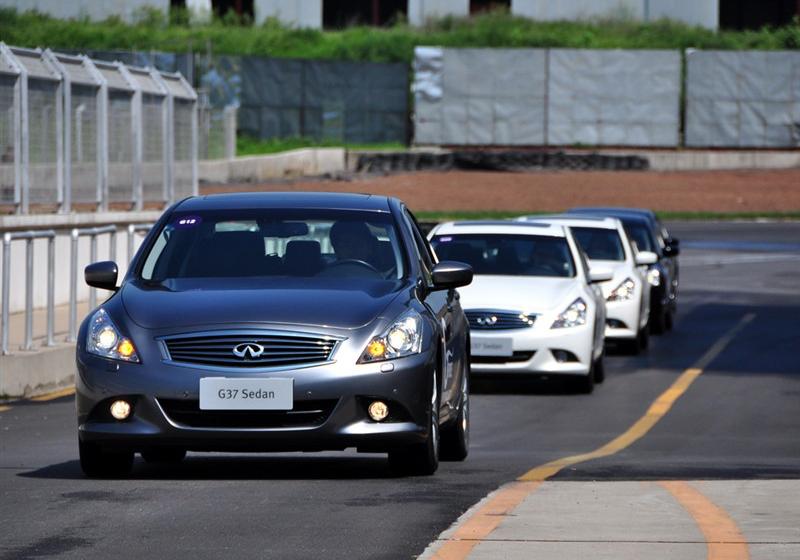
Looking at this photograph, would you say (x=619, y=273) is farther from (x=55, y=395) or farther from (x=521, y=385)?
(x=55, y=395)

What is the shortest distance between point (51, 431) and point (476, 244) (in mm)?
6413

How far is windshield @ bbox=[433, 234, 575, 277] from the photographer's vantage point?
19438mm

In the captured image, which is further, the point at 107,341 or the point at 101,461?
the point at 101,461

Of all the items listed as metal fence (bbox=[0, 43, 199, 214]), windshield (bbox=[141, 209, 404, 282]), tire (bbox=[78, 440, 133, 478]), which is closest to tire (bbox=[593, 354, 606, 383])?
metal fence (bbox=[0, 43, 199, 214])

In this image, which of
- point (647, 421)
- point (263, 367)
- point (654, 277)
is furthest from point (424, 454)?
point (654, 277)

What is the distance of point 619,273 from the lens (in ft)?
75.9

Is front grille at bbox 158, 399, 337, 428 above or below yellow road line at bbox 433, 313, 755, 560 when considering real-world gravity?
above

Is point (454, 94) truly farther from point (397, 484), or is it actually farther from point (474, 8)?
point (397, 484)

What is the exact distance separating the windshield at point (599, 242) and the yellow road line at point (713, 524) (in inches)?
523

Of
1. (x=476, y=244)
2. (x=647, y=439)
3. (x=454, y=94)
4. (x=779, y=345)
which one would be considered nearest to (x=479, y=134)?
(x=454, y=94)

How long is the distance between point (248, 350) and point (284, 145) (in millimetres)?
51767

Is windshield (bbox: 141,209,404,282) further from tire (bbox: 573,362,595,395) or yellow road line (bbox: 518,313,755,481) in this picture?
tire (bbox: 573,362,595,395)

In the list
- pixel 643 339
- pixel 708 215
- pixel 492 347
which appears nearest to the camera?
pixel 492 347

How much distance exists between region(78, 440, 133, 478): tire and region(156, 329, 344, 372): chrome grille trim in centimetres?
72
